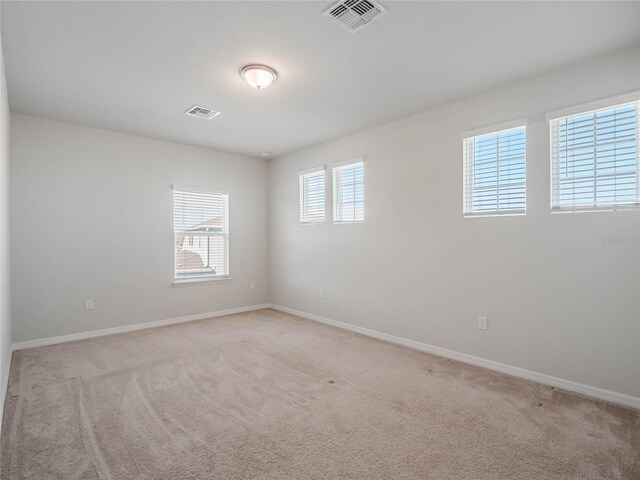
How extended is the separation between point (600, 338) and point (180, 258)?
513 centimetres

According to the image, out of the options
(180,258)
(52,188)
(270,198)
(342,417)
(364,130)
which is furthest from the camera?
(270,198)

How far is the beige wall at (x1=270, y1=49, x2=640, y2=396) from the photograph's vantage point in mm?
2658

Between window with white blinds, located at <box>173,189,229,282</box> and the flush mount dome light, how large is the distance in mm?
2785

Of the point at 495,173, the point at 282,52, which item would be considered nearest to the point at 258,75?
the point at 282,52

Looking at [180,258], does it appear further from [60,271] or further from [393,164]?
[393,164]

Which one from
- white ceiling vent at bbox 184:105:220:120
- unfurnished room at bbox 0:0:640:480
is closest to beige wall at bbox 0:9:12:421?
unfurnished room at bbox 0:0:640:480

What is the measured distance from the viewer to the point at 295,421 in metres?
2.36

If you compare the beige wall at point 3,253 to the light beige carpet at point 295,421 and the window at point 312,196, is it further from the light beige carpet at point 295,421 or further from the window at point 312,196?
the window at point 312,196

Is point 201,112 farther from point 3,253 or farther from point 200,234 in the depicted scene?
point 3,253

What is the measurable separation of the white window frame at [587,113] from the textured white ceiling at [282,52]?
1.25 ft

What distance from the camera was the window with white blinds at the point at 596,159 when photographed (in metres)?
2.59

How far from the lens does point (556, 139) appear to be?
115 inches

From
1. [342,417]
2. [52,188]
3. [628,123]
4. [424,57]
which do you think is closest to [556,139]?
[628,123]

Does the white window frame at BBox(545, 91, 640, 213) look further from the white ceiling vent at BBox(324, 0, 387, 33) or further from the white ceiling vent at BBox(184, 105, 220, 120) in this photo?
the white ceiling vent at BBox(184, 105, 220, 120)
